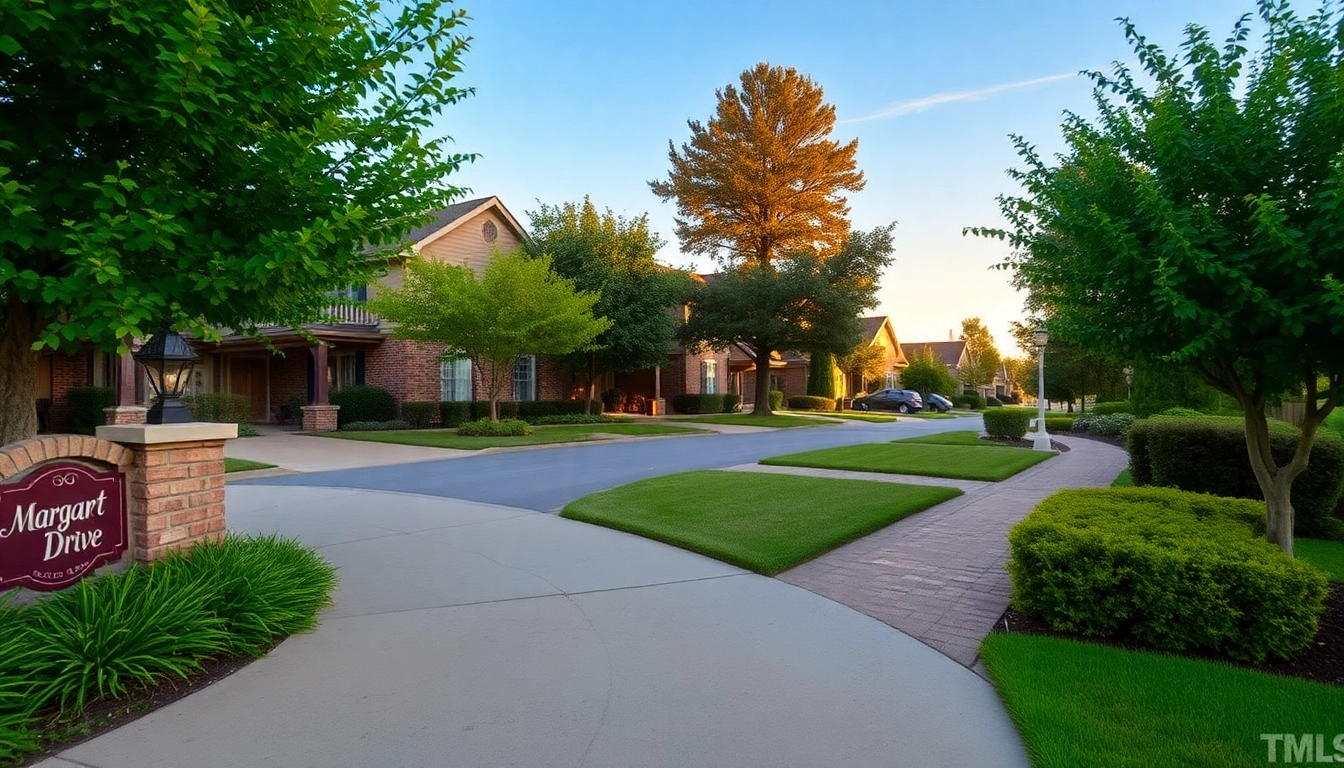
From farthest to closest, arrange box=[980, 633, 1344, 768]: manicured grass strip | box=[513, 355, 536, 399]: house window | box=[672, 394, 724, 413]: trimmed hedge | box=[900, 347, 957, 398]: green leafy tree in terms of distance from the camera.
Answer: box=[900, 347, 957, 398]: green leafy tree → box=[672, 394, 724, 413]: trimmed hedge → box=[513, 355, 536, 399]: house window → box=[980, 633, 1344, 768]: manicured grass strip

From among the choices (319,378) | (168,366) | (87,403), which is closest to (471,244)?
(319,378)

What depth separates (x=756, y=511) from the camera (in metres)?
8.58

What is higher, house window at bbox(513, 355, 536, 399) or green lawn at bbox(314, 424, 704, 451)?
house window at bbox(513, 355, 536, 399)

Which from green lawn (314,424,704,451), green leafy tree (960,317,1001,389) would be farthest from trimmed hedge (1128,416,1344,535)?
green leafy tree (960,317,1001,389)

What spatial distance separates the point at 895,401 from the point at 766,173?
16.8m

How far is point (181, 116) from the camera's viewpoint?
3.69 m

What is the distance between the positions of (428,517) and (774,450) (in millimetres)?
10823

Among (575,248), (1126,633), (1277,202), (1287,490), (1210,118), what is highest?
(575,248)

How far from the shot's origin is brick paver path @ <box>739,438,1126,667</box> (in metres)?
4.88

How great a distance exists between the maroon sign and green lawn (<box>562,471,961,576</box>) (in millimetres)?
4501

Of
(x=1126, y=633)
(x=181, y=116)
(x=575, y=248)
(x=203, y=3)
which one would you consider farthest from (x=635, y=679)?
(x=575, y=248)

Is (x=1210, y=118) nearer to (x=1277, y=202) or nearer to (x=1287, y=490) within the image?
(x=1277, y=202)

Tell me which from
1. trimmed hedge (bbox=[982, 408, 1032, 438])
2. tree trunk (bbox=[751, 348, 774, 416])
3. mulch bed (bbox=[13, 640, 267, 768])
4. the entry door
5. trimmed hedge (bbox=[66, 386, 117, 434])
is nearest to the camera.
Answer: mulch bed (bbox=[13, 640, 267, 768])

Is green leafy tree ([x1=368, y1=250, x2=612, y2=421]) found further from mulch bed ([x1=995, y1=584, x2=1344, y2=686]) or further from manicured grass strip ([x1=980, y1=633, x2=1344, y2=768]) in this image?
manicured grass strip ([x1=980, y1=633, x2=1344, y2=768])
